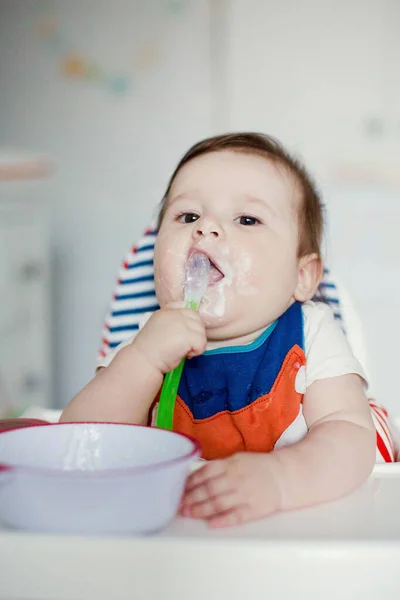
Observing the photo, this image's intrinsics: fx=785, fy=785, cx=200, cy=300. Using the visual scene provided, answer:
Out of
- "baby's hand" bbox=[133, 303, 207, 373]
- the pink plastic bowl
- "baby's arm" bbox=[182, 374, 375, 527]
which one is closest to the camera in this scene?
the pink plastic bowl

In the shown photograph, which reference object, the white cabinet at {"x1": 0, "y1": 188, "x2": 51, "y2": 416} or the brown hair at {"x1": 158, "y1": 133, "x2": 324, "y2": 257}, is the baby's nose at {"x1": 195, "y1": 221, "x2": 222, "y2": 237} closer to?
the brown hair at {"x1": 158, "y1": 133, "x2": 324, "y2": 257}

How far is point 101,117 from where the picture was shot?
8.37ft

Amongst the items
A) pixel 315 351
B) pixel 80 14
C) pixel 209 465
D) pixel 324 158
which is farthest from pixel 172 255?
pixel 80 14

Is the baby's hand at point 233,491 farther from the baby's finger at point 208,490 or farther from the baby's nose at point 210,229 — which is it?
the baby's nose at point 210,229

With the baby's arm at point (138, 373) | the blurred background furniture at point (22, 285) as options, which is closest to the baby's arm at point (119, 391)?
the baby's arm at point (138, 373)

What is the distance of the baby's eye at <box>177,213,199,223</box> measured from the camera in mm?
960

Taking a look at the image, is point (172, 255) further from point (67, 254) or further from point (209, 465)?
point (67, 254)

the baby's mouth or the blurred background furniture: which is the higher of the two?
the baby's mouth

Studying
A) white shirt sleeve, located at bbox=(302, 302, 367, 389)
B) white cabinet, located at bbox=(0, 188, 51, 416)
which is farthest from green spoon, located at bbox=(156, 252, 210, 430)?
white cabinet, located at bbox=(0, 188, 51, 416)

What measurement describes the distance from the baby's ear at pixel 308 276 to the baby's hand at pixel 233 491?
0.39m

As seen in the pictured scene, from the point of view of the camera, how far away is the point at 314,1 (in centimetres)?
246

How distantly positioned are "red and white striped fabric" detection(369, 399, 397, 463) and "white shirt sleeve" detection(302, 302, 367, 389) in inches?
3.9

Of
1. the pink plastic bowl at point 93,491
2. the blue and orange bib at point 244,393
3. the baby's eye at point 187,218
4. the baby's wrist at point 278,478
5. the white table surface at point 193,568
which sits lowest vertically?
the blue and orange bib at point 244,393

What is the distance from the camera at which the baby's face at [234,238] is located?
0.90 metres
